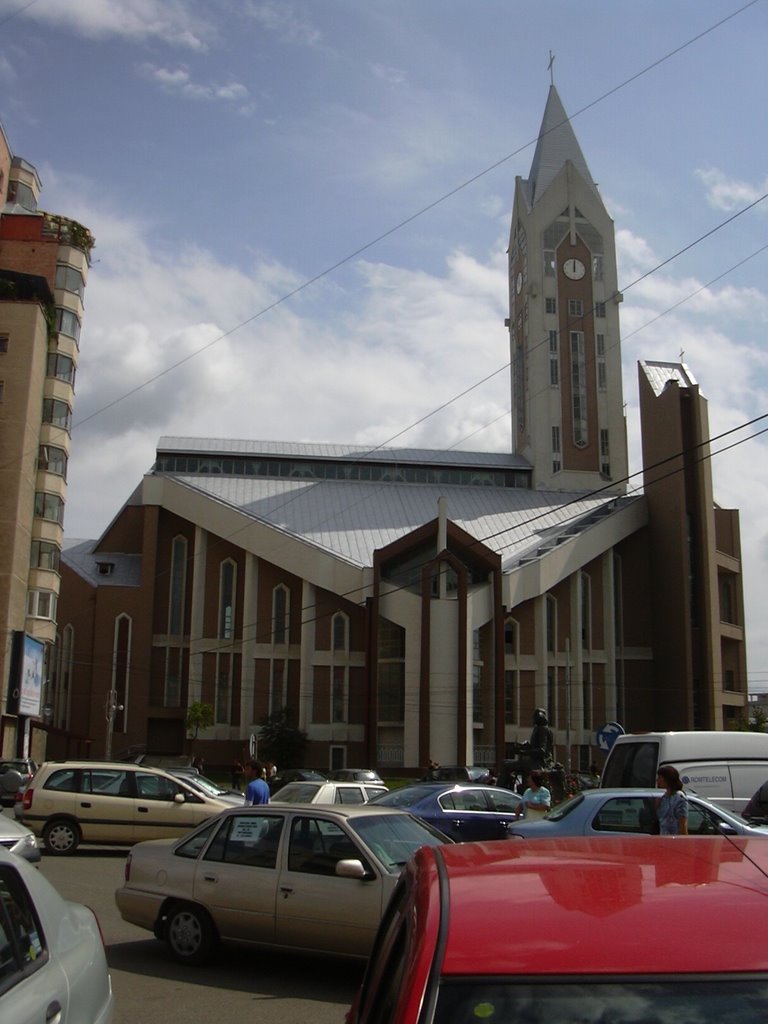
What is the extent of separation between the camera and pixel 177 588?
63344mm

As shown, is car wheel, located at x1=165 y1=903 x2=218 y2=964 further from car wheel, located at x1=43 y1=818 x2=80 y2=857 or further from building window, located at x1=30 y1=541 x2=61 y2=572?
building window, located at x1=30 y1=541 x2=61 y2=572

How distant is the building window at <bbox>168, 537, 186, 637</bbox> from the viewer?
62625mm

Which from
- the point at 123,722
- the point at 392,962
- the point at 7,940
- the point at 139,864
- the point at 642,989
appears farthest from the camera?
the point at 123,722

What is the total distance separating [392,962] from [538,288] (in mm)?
78014

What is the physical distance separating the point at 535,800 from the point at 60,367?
3573cm

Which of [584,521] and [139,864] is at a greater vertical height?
[584,521]

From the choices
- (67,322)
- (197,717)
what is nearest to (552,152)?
(67,322)

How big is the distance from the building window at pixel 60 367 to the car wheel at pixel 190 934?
40083 millimetres

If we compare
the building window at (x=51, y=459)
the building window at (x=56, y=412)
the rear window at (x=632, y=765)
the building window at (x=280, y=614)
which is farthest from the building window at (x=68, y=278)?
the rear window at (x=632, y=765)

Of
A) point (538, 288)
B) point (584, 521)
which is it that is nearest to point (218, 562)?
point (584, 521)

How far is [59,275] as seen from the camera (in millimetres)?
47250

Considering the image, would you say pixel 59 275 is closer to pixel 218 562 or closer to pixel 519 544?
pixel 218 562

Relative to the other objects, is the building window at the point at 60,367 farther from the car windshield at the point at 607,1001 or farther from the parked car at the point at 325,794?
the car windshield at the point at 607,1001

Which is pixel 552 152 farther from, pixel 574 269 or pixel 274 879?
pixel 274 879
